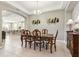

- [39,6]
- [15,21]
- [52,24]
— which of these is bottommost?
[52,24]

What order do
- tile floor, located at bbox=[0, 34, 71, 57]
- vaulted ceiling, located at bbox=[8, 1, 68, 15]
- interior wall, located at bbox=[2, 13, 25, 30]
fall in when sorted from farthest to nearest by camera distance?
vaulted ceiling, located at bbox=[8, 1, 68, 15] < interior wall, located at bbox=[2, 13, 25, 30] < tile floor, located at bbox=[0, 34, 71, 57]

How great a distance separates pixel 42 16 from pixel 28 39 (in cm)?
137

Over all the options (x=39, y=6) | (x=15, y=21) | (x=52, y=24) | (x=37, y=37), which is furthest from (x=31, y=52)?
(x=39, y=6)

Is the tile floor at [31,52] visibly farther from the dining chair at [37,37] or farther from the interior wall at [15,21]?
the interior wall at [15,21]

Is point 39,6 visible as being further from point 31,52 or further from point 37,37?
point 31,52

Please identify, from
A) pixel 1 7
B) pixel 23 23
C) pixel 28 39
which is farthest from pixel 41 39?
pixel 1 7

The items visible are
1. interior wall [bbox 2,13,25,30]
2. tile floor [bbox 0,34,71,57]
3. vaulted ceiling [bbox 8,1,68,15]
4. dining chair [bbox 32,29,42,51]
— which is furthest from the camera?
vaulted ceiling [bbox 8,1,68,15]

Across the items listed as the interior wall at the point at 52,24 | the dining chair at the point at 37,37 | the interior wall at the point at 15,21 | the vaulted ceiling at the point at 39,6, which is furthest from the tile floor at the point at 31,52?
the vaulted ceiling at the point at 39,6

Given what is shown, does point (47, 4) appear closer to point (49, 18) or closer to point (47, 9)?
point (47, 9)

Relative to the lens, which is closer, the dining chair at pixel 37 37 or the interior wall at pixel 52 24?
the dining chair at pixel 37 37

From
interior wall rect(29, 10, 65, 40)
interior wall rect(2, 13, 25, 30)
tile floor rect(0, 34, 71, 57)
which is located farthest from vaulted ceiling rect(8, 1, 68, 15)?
tile floor rect(0, 34, 71, 57)

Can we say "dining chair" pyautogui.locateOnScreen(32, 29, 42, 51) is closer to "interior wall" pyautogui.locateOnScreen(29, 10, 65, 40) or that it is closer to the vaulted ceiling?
"interior wall" pyautogui.locateOnScreen(29, 10, 65, 40)

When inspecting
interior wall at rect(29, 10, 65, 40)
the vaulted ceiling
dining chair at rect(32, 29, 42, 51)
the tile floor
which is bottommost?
the tile floor

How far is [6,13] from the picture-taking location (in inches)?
267
